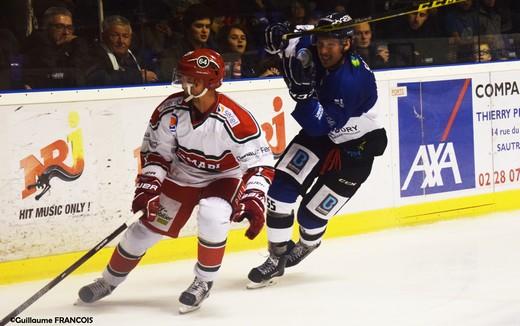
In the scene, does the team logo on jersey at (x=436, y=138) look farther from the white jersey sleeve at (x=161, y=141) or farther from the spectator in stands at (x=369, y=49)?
the white jersey sleeve at (x=161, y=141)

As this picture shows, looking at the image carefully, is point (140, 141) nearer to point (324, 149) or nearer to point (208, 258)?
point (324, 149)

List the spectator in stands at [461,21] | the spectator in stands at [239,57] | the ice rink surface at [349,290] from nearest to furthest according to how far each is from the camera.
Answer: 1. the ice rink surface at [349,290]
2. the spectator in stands at [239,57]
3. the spectator in stands at [461,21]

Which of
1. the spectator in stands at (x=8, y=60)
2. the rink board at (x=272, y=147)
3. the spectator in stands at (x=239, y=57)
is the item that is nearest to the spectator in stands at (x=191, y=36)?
the spectator in stands at (x=239, y=57)

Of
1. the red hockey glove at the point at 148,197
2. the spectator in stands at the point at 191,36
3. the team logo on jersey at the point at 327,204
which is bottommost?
the team logo on jersey at the point at 327,204

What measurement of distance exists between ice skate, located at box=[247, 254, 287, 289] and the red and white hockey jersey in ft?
2.09

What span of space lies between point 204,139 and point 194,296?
2.11ft

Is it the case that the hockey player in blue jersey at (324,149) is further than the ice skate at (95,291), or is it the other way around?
the hockey player in blue jersey at (324,149)

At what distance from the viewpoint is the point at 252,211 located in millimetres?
4379

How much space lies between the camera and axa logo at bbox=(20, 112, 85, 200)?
5387 millimetres

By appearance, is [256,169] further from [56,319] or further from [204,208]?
[56,319]

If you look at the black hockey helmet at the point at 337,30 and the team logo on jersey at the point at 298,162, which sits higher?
the black hockey helmet at the point at 337,30

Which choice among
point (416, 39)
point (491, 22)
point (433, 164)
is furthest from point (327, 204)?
point (491, 22)

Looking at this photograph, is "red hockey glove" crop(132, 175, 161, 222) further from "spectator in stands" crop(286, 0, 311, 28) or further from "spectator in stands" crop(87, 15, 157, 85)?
"spectator in stands" crop(286, 0, 311, 28)

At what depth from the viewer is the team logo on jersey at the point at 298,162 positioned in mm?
5156
